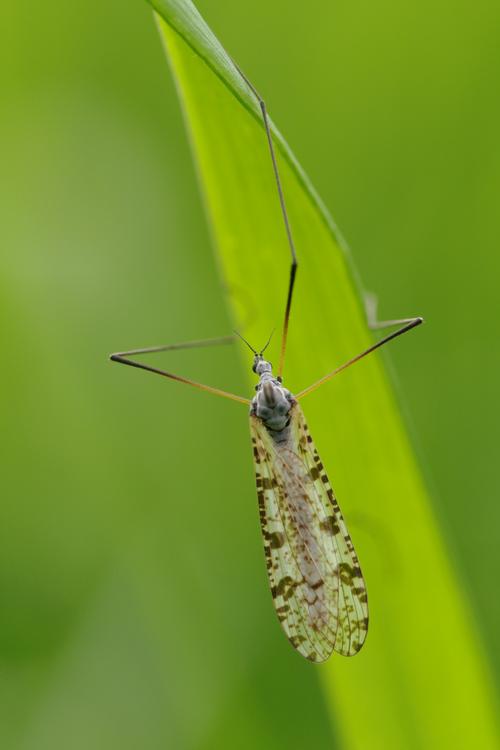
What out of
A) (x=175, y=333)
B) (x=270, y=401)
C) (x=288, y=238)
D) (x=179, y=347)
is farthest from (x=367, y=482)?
(x=175, y=333)

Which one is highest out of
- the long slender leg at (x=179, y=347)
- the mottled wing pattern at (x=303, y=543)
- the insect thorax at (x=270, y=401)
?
the long slender leg at (x=179, y=347)

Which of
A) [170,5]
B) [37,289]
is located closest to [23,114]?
[37,289]

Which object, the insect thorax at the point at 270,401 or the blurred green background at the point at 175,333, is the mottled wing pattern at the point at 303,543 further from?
the blurred green background at the point at 175,333

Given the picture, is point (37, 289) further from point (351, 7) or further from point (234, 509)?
point (351, 7)

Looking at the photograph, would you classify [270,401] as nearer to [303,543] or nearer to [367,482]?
[303,543]

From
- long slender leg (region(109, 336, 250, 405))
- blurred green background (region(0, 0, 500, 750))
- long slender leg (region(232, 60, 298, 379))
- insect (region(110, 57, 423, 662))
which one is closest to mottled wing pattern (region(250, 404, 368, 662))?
insect (region(110, 57, 423, 662))

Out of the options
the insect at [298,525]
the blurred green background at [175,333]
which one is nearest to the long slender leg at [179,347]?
the insect at [298,525]

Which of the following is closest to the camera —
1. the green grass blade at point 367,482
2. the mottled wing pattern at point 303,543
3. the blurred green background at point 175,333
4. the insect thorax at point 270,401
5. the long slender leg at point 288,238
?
the long slender leg at point 288,238
